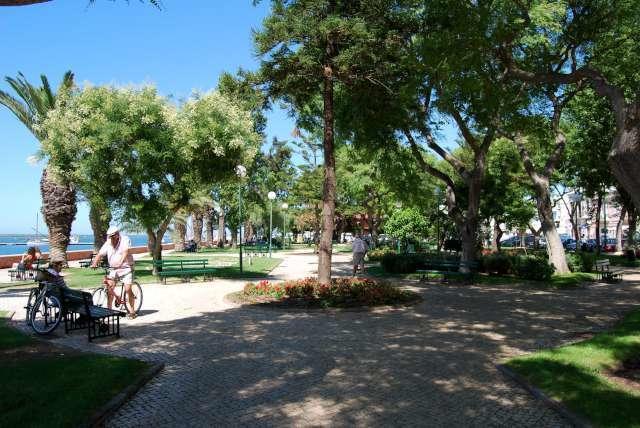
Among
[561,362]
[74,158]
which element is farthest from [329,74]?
[74,158]

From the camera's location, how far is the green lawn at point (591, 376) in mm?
4926

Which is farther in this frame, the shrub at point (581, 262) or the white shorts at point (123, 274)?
the shrub at point (581, 262)

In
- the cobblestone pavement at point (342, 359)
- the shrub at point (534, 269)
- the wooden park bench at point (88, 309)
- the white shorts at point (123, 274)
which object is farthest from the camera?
the shrub at point (534, 269)

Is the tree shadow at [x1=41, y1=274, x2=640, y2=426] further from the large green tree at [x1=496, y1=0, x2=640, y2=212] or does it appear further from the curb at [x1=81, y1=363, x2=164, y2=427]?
the large green tree at [x1=496, y1=0, x2=640, y2=212]

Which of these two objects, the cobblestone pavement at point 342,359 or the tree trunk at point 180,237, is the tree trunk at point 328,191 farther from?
the tree trunk at point 180,237

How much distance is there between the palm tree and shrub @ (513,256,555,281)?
788 inches

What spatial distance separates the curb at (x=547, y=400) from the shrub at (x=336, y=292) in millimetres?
5499

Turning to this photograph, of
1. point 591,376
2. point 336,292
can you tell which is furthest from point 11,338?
point 591,376

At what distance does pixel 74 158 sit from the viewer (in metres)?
18.0

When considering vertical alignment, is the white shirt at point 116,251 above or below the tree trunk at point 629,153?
below

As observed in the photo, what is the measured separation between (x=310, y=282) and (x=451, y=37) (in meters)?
7.02

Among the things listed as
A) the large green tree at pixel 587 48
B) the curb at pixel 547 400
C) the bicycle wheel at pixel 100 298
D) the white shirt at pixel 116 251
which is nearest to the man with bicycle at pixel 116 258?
the white shirt at pixel 116 251

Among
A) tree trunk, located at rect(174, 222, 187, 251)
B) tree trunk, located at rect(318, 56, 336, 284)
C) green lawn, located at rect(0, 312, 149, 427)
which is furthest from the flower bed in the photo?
tree trunk, located at rect(174, 222, 187, 251)

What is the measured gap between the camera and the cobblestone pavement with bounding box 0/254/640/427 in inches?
202
